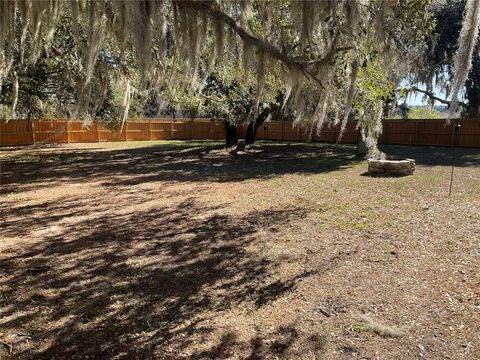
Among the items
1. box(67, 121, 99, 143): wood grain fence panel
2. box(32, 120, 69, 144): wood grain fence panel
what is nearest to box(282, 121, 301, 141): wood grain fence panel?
box(67, 121, 99, 143): wood grain fence panel

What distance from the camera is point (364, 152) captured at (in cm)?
1561

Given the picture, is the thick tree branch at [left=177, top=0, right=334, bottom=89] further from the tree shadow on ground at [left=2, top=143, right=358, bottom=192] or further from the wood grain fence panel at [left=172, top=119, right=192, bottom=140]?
the wood grain fence panel at [left=172, top=119, right=192, bottom=140]

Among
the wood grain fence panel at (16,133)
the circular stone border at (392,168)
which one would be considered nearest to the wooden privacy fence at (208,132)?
the wood grain fence panel at (16,133)

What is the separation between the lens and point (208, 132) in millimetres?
28297

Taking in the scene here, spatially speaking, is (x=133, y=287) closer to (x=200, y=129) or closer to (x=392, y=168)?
(x=392, y=168)

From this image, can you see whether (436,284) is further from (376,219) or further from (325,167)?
(325,167)

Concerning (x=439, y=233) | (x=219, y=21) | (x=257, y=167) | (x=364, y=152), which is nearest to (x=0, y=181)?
(x=257, y=167)

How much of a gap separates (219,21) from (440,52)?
17817mm

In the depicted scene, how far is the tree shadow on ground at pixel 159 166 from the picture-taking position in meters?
11.1

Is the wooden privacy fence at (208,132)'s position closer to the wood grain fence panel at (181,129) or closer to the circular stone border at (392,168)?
the wood grain fence panel at (181,129)

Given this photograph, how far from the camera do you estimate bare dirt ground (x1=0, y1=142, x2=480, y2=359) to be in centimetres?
307

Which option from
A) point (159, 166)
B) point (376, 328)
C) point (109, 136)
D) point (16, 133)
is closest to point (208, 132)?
point (109, 136)

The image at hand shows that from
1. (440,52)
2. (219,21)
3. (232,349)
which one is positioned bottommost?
(232,349)

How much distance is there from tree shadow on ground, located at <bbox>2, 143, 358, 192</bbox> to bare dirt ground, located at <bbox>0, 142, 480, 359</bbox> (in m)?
1.97
